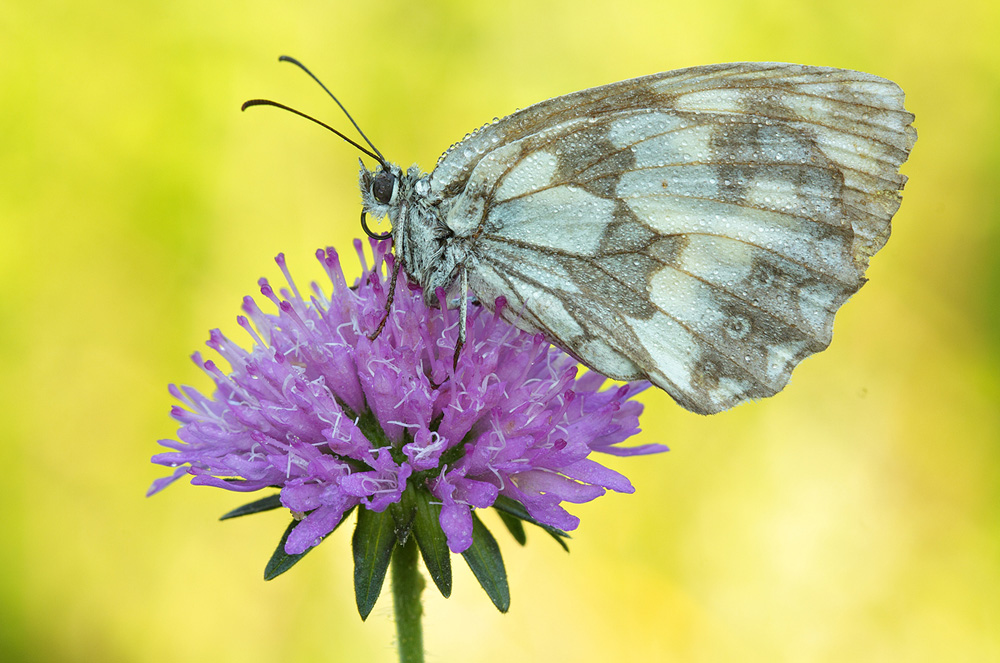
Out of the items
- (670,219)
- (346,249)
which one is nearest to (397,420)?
(670,219)

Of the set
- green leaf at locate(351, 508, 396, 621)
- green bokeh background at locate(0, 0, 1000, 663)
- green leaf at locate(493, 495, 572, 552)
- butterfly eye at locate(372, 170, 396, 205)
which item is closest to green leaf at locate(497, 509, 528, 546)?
green leaf at locate(493, 495, 572, 552)

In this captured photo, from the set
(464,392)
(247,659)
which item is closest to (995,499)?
(464,392)

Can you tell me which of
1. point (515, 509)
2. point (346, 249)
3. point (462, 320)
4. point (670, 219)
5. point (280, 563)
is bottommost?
point (280, 563)

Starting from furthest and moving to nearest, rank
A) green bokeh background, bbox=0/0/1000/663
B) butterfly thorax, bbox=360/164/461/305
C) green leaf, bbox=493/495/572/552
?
green bokeh background, bbox=0/0/1000/663, butterfly thorax, bbox=360/164/461/305, green leaf, bbox=493/495/572/552

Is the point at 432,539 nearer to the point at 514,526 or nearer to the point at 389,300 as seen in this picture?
the point at 514,526

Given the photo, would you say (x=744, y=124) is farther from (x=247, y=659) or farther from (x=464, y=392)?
(x=247, y=659)

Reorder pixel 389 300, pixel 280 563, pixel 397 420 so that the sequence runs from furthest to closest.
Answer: pixel 389 300, pixel 397 420, pixel 280 563

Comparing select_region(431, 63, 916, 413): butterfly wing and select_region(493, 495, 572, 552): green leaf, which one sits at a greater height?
select_region(431, 63, 916, 413): butterfly wing

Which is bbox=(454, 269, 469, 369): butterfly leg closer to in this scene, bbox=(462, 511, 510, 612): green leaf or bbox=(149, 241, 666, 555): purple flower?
bbox=(149, 241, 666, 555): purple flower
